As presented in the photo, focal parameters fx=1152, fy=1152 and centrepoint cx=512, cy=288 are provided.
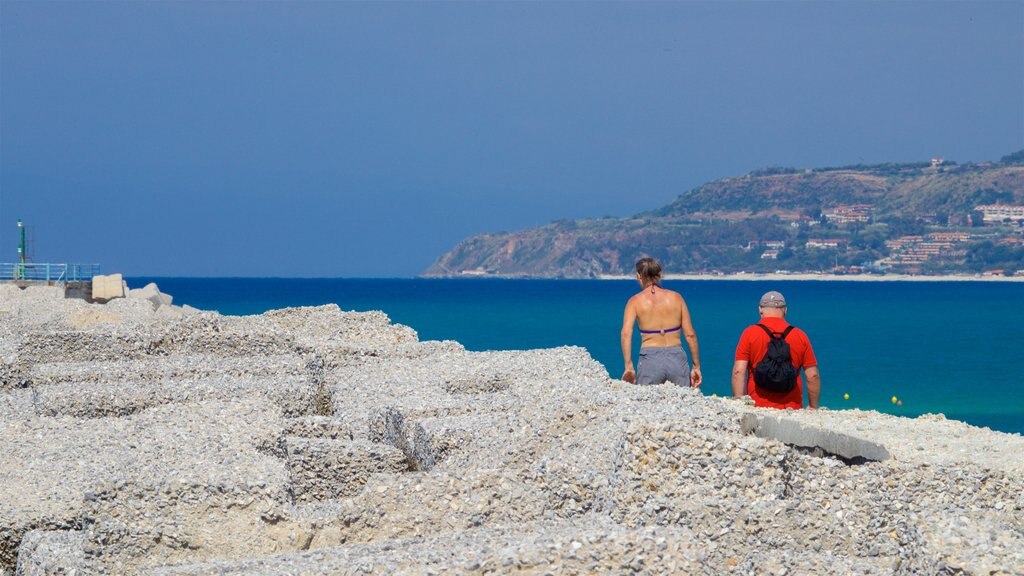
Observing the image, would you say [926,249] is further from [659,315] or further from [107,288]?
[659,315]

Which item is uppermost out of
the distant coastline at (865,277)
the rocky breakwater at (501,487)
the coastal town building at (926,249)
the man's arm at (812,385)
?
the coastal town building at (926,249)

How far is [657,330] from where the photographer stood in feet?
36.0

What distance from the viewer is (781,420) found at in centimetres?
751

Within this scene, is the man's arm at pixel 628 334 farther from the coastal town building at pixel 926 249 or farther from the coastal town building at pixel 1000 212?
the coastal town building at pixel 1000 212

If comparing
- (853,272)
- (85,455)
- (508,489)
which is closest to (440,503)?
(508,489)

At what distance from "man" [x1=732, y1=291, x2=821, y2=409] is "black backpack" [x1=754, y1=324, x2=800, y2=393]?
3 cm

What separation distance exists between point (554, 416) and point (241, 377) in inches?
171

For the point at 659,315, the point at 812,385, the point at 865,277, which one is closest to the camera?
the point at 812,385

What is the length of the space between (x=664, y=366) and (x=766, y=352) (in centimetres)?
106

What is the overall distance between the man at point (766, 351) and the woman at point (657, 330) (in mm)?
660

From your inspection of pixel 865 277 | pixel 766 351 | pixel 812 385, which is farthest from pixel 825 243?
pixel 766 351

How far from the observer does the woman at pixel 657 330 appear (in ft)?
35.7

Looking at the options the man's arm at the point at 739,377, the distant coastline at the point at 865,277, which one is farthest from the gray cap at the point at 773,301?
the distant coastline at the point at 865,277

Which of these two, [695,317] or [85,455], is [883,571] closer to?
[85,455]
